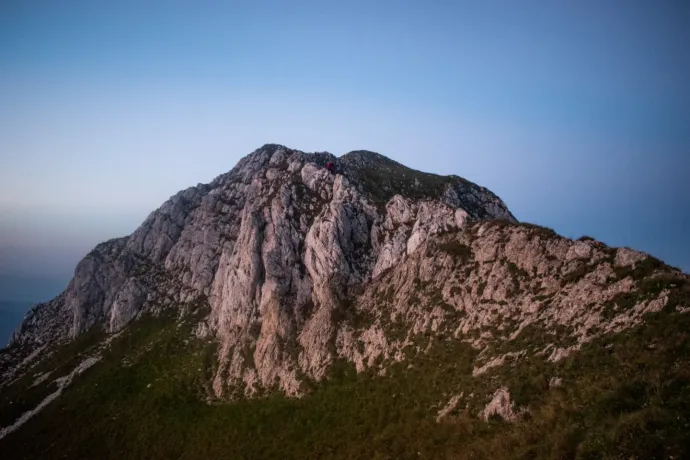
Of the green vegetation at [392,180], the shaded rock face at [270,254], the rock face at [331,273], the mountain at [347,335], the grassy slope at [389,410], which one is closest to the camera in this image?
the grassy slope at [389,410]

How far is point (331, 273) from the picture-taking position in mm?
79438

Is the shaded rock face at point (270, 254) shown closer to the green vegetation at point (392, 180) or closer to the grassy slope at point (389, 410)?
Result: the green vegetation at point (392, 180)

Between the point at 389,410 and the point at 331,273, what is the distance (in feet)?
102

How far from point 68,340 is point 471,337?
99.5m

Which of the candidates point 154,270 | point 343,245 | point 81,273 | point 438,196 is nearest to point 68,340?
point 81,273

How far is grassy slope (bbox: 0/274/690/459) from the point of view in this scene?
2547 centimetres

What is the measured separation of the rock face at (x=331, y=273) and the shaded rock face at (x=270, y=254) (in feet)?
1.03

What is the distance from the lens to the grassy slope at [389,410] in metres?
25.5

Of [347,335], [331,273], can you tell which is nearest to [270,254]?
[331,273]

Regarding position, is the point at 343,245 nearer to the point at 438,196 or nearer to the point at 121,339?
the point at 438,196

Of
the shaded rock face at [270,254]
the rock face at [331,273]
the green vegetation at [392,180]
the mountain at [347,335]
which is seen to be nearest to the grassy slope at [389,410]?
the mountain at [347,335]

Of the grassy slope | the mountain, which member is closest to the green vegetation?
the mountain

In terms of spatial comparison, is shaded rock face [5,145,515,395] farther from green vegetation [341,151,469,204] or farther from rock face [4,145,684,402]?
Result: green vegetation [341,151,469,204]

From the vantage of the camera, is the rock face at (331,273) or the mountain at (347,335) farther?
the rock face at (331,273)
